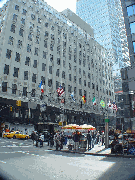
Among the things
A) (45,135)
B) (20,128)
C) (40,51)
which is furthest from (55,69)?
(45,135)

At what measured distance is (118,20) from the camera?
12075 centimetres

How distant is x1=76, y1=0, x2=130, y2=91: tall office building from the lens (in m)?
107

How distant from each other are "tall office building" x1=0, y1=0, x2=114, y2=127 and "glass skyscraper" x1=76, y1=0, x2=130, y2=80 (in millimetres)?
43870

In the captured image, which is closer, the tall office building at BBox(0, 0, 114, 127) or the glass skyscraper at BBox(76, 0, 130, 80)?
the tall office building at BBox(0, 0, 114, 127)

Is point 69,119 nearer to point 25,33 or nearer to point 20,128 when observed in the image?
point 20,128

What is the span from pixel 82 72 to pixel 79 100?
10.7 metres

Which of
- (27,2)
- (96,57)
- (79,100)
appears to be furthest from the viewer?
(96,57)

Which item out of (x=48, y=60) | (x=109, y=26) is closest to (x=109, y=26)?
(x=109, y=26)

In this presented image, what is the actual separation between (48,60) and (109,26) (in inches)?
3192

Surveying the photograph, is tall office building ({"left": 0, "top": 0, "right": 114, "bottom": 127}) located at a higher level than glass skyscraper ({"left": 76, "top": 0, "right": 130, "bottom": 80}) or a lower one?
lower

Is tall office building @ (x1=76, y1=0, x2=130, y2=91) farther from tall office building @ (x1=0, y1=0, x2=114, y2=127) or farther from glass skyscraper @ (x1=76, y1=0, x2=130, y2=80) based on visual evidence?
tall office building @ (x1=0, y1=0, x2=114, y2=127)

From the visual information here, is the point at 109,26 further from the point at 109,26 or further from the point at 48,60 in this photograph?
the point at 48,60

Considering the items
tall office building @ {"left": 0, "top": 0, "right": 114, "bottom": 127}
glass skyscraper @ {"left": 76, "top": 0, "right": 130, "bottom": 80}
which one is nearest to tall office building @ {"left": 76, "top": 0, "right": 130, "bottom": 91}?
glass skyscraper @ {"left": 76, "top": 0, "right": 130, "bottom": 80}

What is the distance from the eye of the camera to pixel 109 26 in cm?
11125
